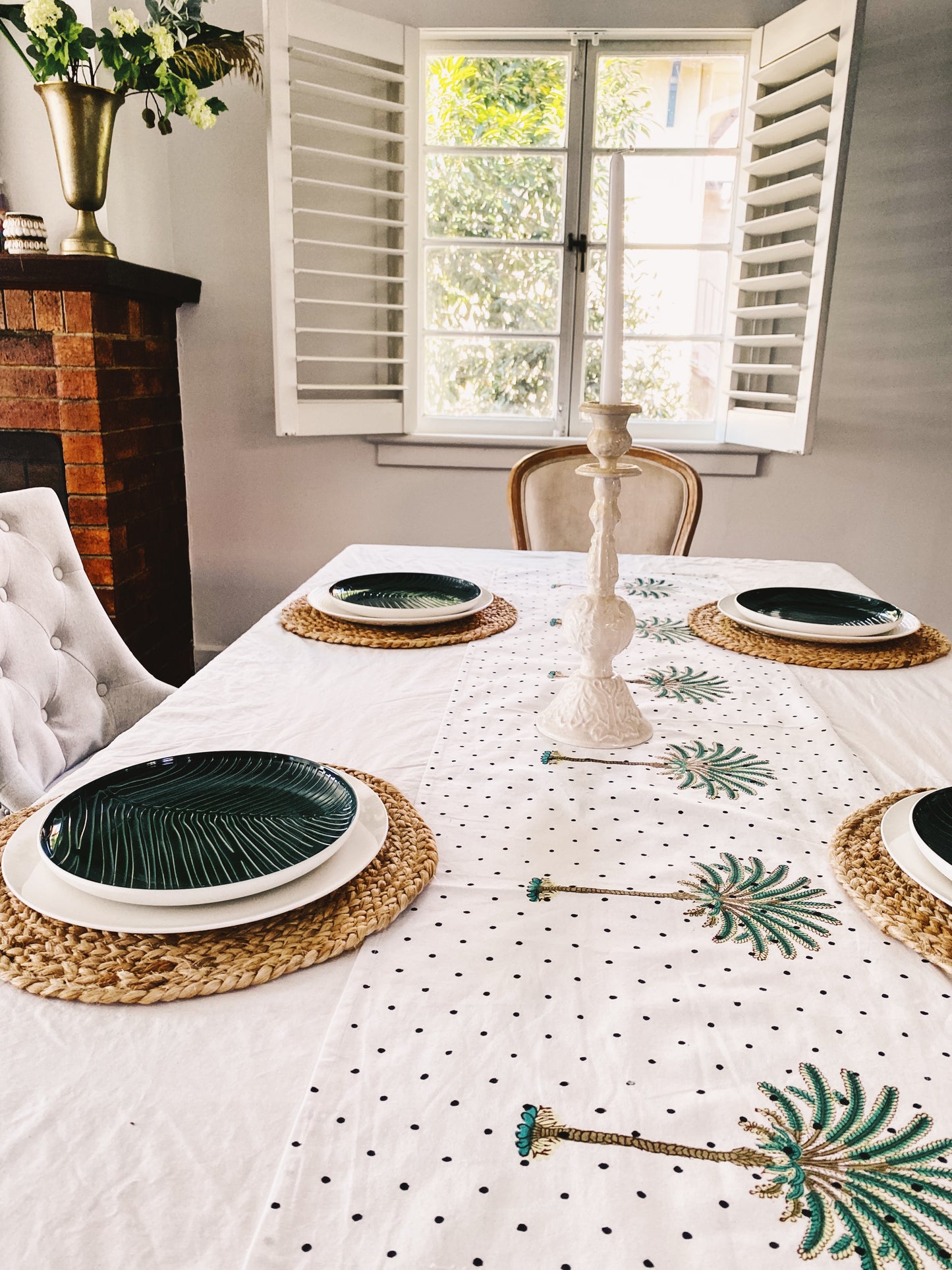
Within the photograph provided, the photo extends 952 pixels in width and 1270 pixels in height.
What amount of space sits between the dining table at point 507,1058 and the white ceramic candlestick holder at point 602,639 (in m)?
0.05

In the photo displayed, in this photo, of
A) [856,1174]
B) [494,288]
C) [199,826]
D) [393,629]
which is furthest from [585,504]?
[856,1174]

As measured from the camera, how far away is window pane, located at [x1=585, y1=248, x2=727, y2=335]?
9.14ft

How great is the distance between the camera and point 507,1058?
501 mm

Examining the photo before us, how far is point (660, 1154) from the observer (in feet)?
1.44

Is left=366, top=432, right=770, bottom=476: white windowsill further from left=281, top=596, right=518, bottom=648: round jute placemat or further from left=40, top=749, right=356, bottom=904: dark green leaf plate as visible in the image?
left=40, top=749, right=356, bottom=904: dark green leaf plate

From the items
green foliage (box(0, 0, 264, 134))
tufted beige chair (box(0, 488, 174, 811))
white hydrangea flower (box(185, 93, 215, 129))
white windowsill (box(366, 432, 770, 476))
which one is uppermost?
green foliage (box(0, 0, 264, 134))

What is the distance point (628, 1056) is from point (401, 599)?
2.98ft

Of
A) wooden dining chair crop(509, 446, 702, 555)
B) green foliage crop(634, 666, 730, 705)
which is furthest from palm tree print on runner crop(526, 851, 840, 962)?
wooden dining chair crop(509, 446, 702, 555)

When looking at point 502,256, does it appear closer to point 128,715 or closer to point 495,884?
point 128,715

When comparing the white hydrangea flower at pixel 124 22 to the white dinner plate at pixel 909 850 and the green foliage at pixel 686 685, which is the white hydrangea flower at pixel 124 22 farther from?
the white dinner plate at pixel 909 850

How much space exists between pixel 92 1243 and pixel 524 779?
0.51 metres

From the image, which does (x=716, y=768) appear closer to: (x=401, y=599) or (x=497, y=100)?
(x=401, y=599)

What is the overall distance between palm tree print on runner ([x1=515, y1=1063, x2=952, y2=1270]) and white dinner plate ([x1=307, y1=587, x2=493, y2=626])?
0.82 metres

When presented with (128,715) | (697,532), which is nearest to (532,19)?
(697,532)
